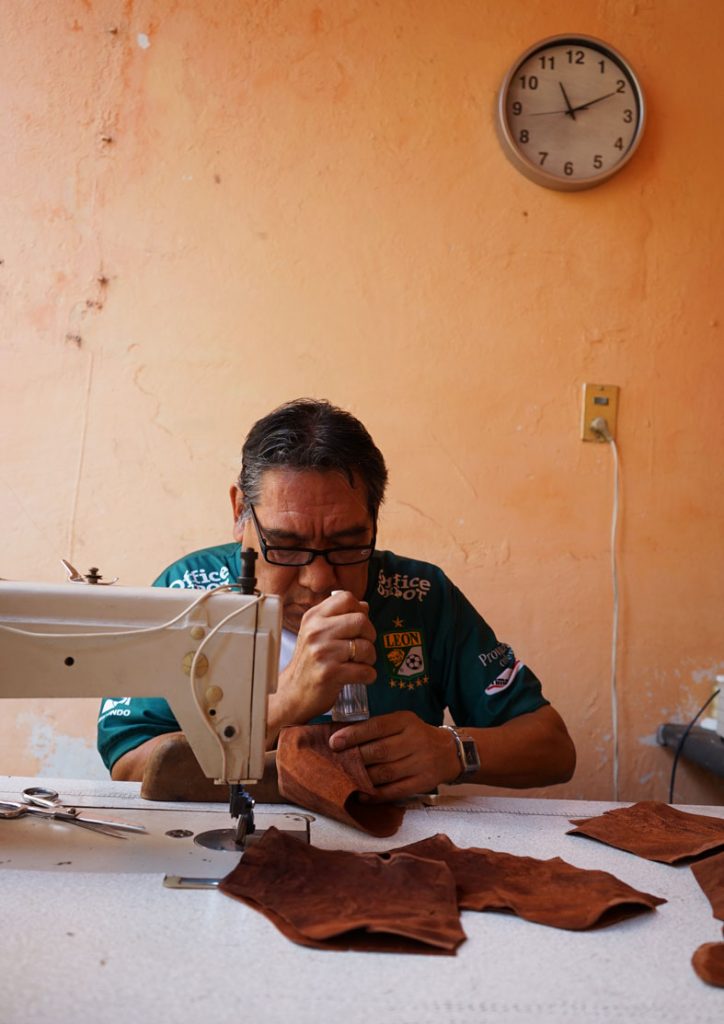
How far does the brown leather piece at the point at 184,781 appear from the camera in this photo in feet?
4.17

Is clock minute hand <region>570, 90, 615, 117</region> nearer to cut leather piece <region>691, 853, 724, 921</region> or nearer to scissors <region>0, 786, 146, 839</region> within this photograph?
cut leather piece <region>691, 853, 724, 921</region>

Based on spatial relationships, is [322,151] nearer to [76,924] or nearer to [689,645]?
[689,645]

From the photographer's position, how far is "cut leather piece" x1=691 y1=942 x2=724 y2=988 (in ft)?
2.55

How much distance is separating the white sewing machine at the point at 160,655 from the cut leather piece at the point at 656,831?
513mm

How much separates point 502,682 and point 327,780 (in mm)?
617

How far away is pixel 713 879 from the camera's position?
1.03 metres

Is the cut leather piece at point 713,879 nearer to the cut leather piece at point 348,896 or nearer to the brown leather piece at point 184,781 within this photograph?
the cut leather piece at point 348,896

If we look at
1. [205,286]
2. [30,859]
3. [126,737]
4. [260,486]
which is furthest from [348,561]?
[205,286]

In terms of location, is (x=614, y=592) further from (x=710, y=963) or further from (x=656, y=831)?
(x=710, y=963)

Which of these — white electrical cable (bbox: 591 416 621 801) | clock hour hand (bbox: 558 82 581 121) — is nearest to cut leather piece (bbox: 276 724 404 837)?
white electrical cable (bbox: 591 416 621 801)

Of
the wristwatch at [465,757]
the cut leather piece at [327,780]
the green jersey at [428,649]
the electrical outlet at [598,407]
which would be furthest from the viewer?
the electrical outlet at [598,407]

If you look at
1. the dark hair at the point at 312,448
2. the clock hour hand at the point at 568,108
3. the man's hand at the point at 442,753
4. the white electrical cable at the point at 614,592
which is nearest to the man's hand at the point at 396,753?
the man's hand at the point at 442,753

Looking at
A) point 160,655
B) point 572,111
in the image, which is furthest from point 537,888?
point 572,111

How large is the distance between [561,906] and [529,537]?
1.37m
